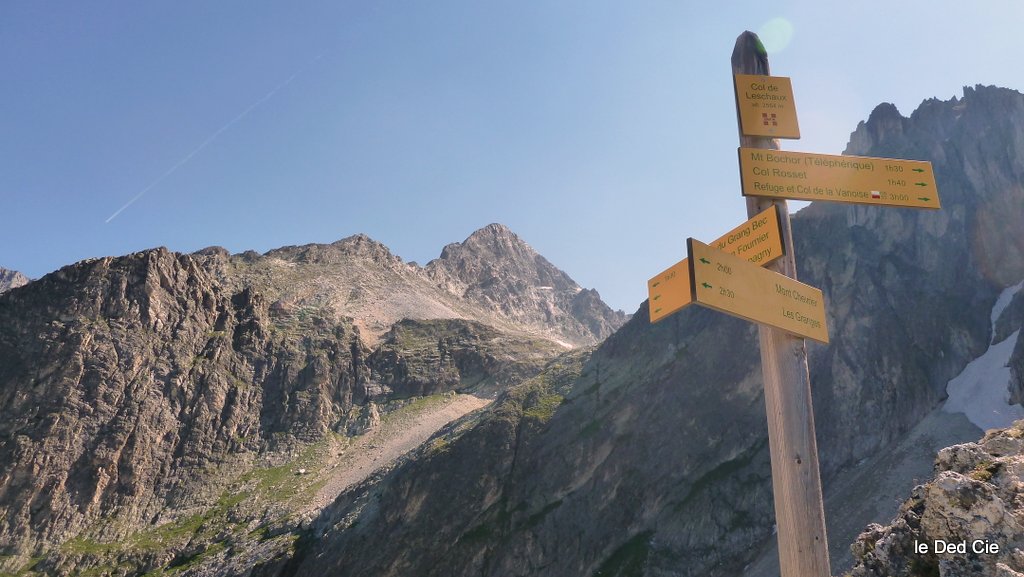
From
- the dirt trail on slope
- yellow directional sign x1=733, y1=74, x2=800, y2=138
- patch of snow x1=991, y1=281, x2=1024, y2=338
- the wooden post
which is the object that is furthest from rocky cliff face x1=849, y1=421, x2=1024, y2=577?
the dirt trail on slope

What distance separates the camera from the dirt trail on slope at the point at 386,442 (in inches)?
3861

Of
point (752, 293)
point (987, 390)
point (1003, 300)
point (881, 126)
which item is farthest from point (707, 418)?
point (752, 293)

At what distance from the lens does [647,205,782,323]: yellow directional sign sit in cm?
534

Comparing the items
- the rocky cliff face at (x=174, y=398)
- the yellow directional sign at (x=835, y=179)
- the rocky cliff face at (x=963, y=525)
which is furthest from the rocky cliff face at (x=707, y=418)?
the yellow directional sign at (x=835, y=179)

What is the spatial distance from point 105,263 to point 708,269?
5480 inches

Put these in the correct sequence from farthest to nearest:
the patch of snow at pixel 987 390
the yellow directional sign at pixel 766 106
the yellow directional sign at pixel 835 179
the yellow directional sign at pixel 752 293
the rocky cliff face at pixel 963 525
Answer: the patch of snow at pixel 987 390
the rocky cliff face at pixel 963 525
the yellow directional sign at pixel 766 106
the yellow directional sign at pixel 835 179
the yellow directional sign at pixel 752 293

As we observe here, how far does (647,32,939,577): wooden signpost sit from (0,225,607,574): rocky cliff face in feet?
276

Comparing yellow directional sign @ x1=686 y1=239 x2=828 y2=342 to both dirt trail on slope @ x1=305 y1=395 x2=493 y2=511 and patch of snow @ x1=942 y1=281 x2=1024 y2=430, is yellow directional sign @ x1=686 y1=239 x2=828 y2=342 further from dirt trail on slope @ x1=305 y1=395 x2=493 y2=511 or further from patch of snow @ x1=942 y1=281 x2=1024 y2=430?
dirt trail on slope @ x1=305 y1=395 x2=493 y2=511

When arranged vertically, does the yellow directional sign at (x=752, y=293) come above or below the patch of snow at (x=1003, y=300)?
below

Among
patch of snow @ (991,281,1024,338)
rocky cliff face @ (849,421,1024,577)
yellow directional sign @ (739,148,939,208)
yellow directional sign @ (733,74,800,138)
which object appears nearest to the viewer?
yellow directional sign @ (739,148,939,208)

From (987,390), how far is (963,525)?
69646 millimetres

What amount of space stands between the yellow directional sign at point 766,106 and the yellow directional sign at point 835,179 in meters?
0.34

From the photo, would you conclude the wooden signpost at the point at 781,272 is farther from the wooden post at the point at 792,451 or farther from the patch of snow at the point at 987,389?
the patch of snow at the point at 987,389

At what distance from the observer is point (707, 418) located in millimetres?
71500
